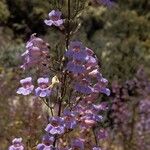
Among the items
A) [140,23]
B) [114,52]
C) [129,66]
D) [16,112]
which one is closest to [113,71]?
[129,66]

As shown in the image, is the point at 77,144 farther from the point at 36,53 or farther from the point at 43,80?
the point at 36,53

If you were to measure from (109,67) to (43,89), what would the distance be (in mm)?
8191

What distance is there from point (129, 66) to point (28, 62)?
27.3 feet

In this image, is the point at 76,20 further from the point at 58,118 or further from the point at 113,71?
the point at 113,71

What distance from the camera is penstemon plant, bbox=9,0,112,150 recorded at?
3.31m

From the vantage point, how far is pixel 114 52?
13.1m

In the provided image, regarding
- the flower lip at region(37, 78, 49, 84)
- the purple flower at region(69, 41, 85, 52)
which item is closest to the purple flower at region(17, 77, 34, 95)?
the flower lip at region(37, 78, 49, 84)

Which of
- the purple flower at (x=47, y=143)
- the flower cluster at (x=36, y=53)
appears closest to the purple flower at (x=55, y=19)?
the flower cluster at (x=36, y=53)

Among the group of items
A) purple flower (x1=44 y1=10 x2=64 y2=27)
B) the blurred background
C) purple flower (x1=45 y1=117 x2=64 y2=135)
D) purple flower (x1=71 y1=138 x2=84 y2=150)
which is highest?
the blurred background

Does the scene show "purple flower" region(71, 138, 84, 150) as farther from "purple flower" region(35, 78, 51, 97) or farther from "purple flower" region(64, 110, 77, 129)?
"purple flower" region(35, 78, 51, 97)

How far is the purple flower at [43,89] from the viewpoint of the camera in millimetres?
3305

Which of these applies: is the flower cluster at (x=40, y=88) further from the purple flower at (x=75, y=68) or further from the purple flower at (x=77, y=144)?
the purple flower at (x=77, y=144)

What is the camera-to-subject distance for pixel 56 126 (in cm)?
331

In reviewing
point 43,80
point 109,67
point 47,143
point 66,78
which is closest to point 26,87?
point 43,80
